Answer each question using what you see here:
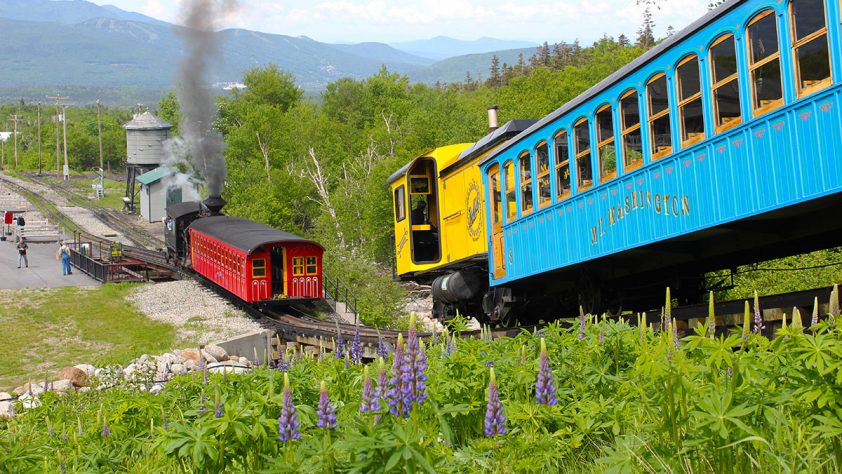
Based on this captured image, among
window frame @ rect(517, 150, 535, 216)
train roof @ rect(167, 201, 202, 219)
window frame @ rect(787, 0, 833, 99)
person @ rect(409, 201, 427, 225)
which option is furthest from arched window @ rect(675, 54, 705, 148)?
train roof @ rect(167, 201, 202, 219)

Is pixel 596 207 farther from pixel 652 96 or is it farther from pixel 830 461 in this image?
pixel 830 461

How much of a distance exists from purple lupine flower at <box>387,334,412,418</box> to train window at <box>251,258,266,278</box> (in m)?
27.5

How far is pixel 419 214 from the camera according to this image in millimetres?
20172

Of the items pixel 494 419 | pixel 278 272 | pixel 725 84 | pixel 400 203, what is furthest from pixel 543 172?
pixel 278 272

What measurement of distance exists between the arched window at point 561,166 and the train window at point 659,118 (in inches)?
95.8

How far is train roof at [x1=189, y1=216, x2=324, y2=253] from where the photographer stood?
31922 millimetres

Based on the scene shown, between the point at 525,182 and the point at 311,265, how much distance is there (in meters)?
19.4

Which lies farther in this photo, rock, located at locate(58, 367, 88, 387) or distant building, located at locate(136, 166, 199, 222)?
distant building, located at locate(136, 166, 199, 222)

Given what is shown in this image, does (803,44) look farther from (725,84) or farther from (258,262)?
(258,262)

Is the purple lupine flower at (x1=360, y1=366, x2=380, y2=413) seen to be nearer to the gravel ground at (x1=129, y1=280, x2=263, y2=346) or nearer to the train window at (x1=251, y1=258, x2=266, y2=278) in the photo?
the gravel ground at (x1=129, y1=280, x2=263, y2=346)

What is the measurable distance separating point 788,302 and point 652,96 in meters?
2.66

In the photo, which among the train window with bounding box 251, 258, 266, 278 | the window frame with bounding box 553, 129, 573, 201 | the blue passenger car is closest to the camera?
the blue passenger car

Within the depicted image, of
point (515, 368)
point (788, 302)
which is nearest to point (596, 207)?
point (788, 302)

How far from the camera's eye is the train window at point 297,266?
3297 centimetres
